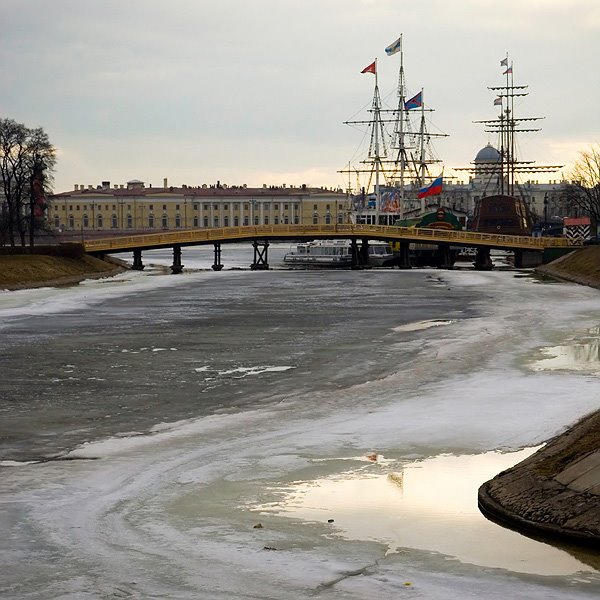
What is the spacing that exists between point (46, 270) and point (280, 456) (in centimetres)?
6562

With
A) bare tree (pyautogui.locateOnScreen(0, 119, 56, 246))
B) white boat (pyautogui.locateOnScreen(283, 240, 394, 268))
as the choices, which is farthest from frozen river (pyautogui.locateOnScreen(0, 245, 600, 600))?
white boat (pyautogui.locateOnScreen(283, 240, 394, 268))

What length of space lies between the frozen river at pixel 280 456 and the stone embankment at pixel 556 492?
0.84 feet

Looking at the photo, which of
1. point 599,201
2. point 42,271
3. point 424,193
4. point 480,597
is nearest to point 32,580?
point 480,597

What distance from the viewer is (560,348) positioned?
32188 mm

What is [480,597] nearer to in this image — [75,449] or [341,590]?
[341,590]

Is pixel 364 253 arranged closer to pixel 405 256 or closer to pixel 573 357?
pixel 405 256

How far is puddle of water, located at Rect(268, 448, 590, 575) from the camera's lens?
12469 mm

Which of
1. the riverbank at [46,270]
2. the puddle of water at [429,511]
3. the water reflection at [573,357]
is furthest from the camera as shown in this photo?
the riverbank at [46,270]

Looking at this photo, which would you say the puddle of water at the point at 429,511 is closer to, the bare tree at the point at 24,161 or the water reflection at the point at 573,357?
the water reflection at the point at 573,357

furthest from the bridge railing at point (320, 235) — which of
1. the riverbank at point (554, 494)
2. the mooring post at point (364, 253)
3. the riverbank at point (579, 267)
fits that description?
the riverbank at point (554, 494)

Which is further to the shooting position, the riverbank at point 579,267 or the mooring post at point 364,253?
the mooring post at point 364,253

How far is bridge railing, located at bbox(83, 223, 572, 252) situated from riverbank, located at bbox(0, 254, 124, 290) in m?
4.30

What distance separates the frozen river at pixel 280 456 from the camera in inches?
469

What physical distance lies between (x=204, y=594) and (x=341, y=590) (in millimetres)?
1286
